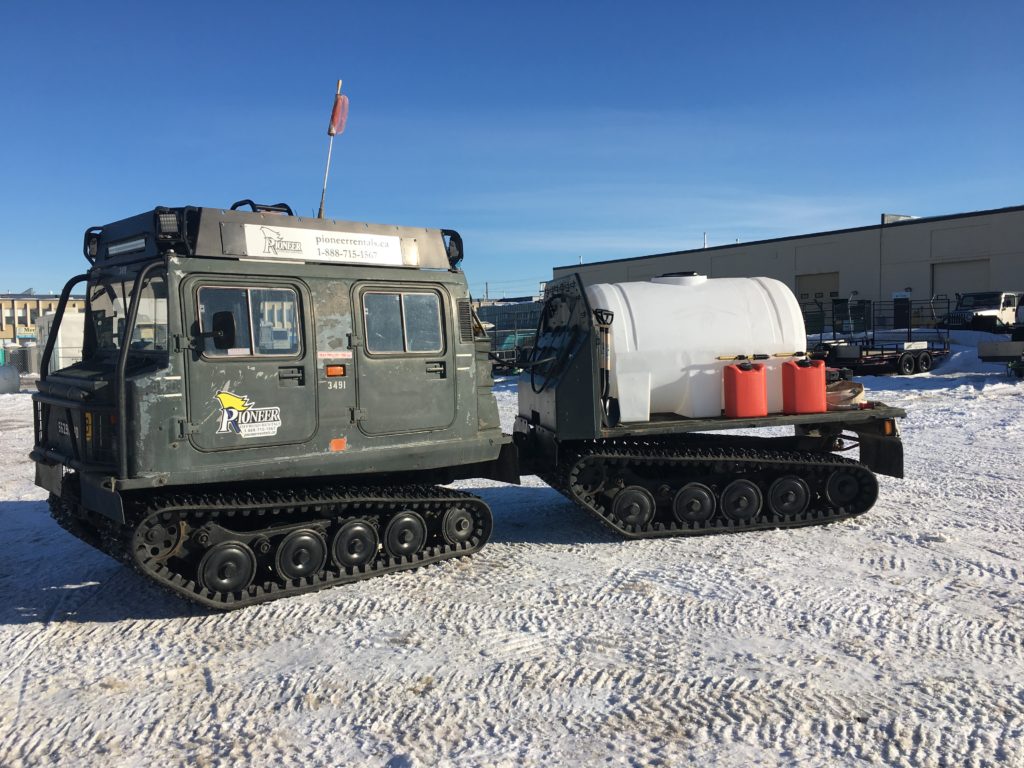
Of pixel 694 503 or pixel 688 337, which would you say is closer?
pixel 694 503

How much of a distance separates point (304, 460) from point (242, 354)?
869 millimetres

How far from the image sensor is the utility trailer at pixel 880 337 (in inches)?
947

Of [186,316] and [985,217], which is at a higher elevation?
[985,217]

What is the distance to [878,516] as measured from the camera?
8.09m

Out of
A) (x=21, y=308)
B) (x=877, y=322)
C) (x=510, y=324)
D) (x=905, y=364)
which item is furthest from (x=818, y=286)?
(x=21, y=308)

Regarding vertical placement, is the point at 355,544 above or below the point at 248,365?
below

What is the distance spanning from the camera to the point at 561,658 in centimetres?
491

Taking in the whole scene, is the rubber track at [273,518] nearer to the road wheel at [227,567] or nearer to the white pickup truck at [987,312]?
the road wheel at [227,567]

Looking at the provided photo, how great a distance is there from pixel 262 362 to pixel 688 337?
4.00 meters

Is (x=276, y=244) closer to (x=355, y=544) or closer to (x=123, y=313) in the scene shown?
(x=123, y=313)

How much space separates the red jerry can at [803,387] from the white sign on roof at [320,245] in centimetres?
401

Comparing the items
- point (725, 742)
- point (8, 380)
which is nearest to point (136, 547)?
point (725, 742)

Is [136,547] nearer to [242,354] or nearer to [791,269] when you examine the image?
[242,354]

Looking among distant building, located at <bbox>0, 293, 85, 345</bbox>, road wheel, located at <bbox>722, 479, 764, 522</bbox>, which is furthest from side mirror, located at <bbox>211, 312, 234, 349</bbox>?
distant building, located at <bbox>0, 293, 85, 345</bbox>
